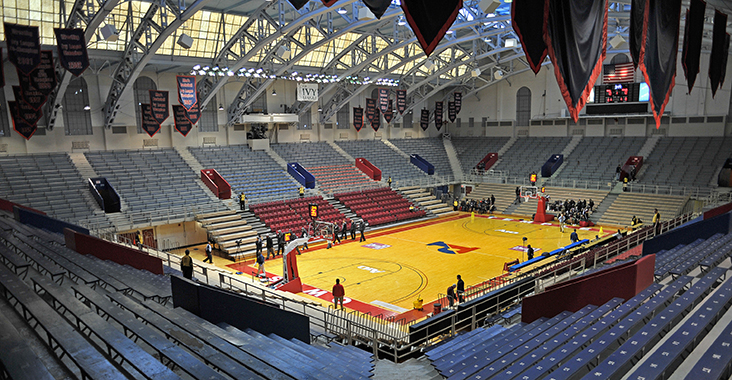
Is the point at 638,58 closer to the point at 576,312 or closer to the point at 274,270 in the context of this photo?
the point at 576,312

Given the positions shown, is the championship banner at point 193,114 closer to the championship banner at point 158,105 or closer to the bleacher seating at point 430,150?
the championship banner at point 158,105

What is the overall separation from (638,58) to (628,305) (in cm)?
705

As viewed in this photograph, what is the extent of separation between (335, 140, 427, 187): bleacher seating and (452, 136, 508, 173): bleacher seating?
19.0 feet

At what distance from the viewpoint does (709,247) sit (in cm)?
1412

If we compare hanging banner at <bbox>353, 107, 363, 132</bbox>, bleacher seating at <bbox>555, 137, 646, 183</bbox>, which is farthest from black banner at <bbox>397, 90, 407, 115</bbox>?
bleacher seating at <bbox>555, 137, 646, 183</bbox>

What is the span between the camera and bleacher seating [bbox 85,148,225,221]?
86.4 feet

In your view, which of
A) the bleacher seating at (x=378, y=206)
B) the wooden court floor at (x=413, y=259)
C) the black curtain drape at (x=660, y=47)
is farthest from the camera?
the bleacher seating at (x=378, y=206)

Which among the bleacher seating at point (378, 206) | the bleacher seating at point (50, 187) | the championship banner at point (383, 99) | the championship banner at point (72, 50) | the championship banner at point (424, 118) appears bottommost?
the bleacher seating at point (378, 206)

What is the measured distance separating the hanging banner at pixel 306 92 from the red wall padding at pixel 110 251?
1913cm

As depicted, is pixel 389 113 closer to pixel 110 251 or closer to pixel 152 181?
pixel 152 181

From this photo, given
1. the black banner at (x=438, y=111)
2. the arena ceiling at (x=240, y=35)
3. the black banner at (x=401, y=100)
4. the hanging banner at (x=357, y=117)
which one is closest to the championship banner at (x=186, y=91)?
the arena ceiling at (x=240, y=35)

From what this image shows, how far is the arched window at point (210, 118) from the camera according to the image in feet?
113

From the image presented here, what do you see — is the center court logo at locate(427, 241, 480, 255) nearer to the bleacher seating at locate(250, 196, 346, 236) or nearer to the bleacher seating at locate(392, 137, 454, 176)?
the bleacher seating at locate(250, 196, 346, 236)

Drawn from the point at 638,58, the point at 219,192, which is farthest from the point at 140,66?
the point at 638,58
